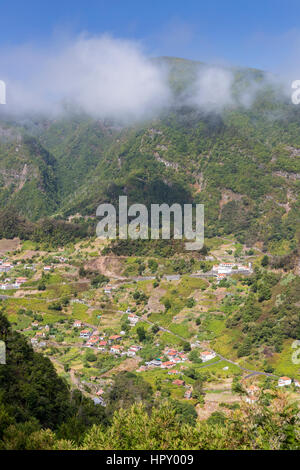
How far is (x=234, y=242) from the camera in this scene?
3661 inches

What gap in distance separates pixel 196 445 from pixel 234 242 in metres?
78.1

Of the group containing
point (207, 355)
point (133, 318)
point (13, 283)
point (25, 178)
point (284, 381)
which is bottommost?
point (207, 355)

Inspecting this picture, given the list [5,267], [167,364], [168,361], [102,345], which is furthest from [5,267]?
[167,364]

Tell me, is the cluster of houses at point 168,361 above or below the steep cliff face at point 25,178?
below

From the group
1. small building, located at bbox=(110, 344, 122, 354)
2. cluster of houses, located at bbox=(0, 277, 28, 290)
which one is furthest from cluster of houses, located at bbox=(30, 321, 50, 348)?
cluster of houses, located at bbox=(0, 277, 28, 290)

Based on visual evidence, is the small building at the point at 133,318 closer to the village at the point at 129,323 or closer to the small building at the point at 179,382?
the village at the point at 129,323

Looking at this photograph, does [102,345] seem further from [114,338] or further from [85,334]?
[85,334]

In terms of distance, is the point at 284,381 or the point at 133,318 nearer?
the point at 284,381

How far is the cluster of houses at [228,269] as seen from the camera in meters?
70.7

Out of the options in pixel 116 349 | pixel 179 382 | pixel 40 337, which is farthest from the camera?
pixel 40 337

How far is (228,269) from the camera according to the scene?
238 ft

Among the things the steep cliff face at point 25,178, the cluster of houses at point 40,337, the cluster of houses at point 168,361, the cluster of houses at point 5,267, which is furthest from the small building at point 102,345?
the steep cliff face at point 25,178

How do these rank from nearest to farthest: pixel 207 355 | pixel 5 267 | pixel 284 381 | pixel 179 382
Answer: pixel 284 381 → pixel 179 382 → pixel 207 355 → pixel 5 267

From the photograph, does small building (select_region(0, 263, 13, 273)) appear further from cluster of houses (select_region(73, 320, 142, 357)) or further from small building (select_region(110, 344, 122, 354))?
small building (select_region(110, 344, 122, 354))
